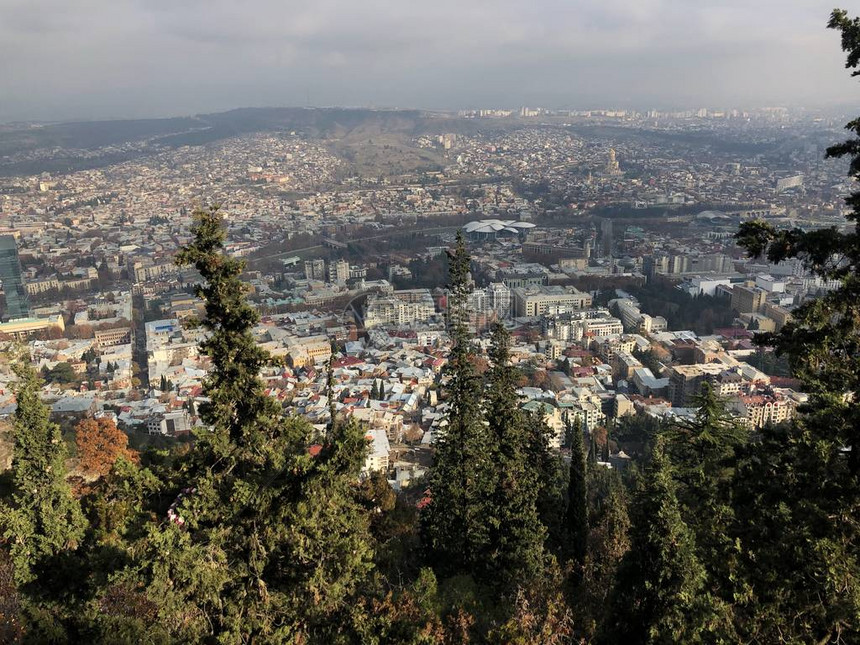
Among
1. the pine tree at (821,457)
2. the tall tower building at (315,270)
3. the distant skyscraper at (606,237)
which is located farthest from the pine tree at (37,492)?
the distant skyscraper at (606,237)

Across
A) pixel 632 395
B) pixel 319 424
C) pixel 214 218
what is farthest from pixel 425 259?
pixel 214 218

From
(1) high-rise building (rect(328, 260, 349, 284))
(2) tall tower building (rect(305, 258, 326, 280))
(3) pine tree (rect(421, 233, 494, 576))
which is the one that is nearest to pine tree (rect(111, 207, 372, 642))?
(3) pine tree (rect(421, 233, 494, 576))

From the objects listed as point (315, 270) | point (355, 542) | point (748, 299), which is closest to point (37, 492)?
point (355, 542)

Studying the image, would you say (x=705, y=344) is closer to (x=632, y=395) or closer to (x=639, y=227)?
(x=632, y=395)

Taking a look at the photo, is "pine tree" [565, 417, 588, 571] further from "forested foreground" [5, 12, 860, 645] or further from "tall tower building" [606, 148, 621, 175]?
"tall tower building" [606, 148, 621, 175]

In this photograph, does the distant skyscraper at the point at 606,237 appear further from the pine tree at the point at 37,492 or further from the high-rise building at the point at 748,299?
the pine tree at the point at 37,492

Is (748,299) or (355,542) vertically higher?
(355,542)

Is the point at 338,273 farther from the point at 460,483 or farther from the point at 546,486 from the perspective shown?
the point at 460,483
